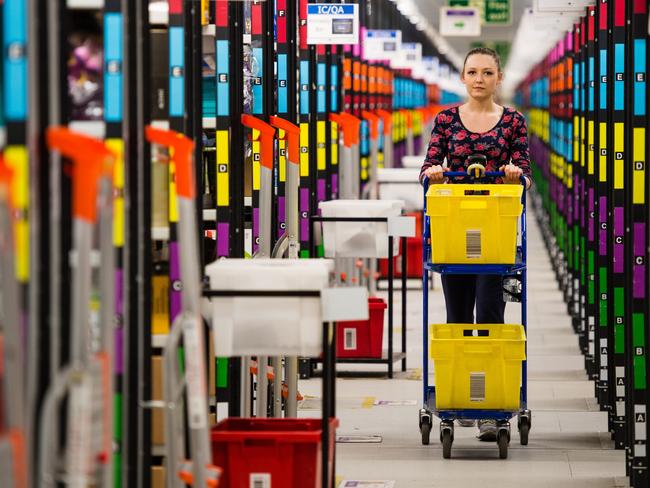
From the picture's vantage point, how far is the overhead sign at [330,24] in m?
9.91

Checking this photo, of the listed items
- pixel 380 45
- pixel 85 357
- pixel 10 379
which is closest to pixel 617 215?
pixel 85 357

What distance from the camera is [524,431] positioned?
796cm

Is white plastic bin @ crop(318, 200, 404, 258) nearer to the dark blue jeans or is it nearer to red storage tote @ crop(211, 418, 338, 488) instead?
the dark blue jeans

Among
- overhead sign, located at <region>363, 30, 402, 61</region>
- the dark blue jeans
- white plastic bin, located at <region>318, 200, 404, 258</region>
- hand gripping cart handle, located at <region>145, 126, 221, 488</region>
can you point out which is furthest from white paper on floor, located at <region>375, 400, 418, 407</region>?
overhead sign, located at <region>363, 30, 402, 61</region>

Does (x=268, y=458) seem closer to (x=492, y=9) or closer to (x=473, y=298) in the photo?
(x=473, y=298)

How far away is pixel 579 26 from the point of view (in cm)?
1320

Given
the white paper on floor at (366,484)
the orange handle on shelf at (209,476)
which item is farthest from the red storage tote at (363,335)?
the orange handle on shelf at (209,476)

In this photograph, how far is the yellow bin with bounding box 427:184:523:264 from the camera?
7363mm

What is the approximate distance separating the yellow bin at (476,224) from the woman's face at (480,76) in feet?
2.26

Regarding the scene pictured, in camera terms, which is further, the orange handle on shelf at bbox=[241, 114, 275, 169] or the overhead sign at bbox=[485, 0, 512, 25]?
the overhead sign at bbox=[485, 0, 512, 25]

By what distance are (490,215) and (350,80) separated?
7.36m

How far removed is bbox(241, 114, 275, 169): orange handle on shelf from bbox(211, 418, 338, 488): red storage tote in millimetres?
1706

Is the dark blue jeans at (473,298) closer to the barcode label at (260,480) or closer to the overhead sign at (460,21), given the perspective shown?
the barcode label at (260,480)

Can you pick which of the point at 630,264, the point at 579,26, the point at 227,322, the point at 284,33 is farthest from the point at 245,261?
→ the point at 579,26
